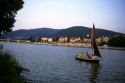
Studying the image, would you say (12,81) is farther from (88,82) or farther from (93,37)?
(93,37)

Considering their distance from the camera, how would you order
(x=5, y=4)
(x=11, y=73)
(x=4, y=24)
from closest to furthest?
(x=11, y=73) → (x=5, y=4) → (x=4, y=24)

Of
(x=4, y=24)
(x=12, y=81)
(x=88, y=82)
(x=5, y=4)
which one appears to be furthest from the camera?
(x=88, y=82)

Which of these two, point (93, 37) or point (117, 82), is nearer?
point (117, 82)

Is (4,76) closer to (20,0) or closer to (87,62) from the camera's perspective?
(20,0)

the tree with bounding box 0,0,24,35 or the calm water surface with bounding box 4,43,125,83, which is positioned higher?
the tree with bounding box 0,0,24,35

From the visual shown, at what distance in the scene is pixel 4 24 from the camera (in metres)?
22.8

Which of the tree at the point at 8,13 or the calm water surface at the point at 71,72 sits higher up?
the tree at the point at 8,13

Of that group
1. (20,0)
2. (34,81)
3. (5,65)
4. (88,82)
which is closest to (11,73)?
(5,65)

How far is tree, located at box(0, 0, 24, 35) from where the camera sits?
21250 mm

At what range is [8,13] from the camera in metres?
22.8

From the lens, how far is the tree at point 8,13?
2125 cm

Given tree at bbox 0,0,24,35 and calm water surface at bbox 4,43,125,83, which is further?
calm water surface at bbox 4,43,125,83

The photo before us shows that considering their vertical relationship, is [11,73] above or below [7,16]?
below

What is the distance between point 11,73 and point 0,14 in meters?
6.38
